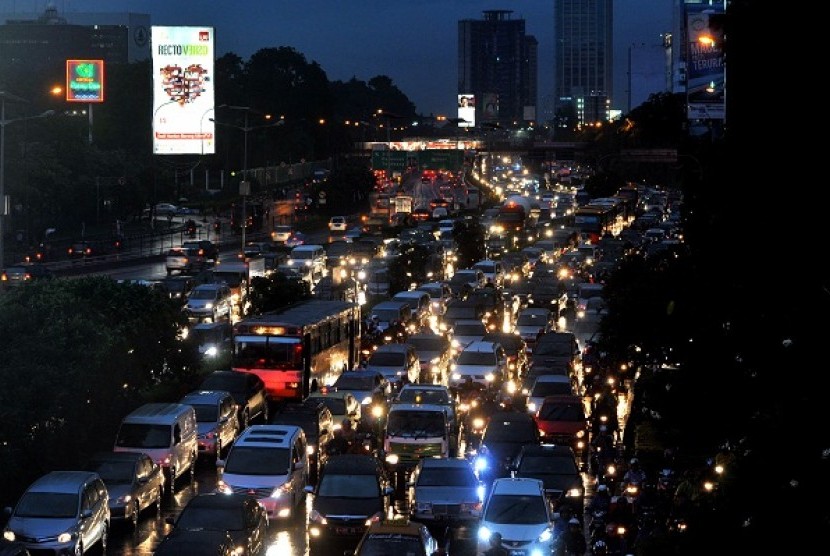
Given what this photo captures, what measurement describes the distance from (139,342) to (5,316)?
5.74 m

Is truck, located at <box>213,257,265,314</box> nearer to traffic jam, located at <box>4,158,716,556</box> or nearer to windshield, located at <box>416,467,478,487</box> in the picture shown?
traffic jam, located at <box>4,158,716,556</box>

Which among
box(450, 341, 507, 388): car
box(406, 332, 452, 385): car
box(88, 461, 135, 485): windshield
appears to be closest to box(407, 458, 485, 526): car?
box(88, 461, 135, 485): windshield

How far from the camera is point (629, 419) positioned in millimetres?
31156

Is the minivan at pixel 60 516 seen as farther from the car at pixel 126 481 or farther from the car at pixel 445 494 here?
the car at pixel 445 494

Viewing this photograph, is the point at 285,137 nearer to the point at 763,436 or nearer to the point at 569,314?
the point at 569,314

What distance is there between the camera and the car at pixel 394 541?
59.1ft

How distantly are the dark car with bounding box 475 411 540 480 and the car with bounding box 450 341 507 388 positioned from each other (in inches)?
307

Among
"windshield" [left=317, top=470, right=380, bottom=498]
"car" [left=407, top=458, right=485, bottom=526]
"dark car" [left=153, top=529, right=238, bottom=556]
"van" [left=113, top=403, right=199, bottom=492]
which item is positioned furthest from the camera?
"van" [left=113, top=403, right=199, bottom=492]

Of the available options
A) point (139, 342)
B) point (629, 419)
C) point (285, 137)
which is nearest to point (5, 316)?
point (139, 342)

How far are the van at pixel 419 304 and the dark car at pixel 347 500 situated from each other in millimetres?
25532

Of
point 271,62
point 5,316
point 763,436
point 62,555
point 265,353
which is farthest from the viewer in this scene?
point 271,62

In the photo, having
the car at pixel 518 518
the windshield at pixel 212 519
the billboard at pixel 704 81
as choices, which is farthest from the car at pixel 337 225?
the windshield at pixel 212 519

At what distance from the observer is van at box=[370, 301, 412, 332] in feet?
152

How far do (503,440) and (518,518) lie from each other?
6855 mm
